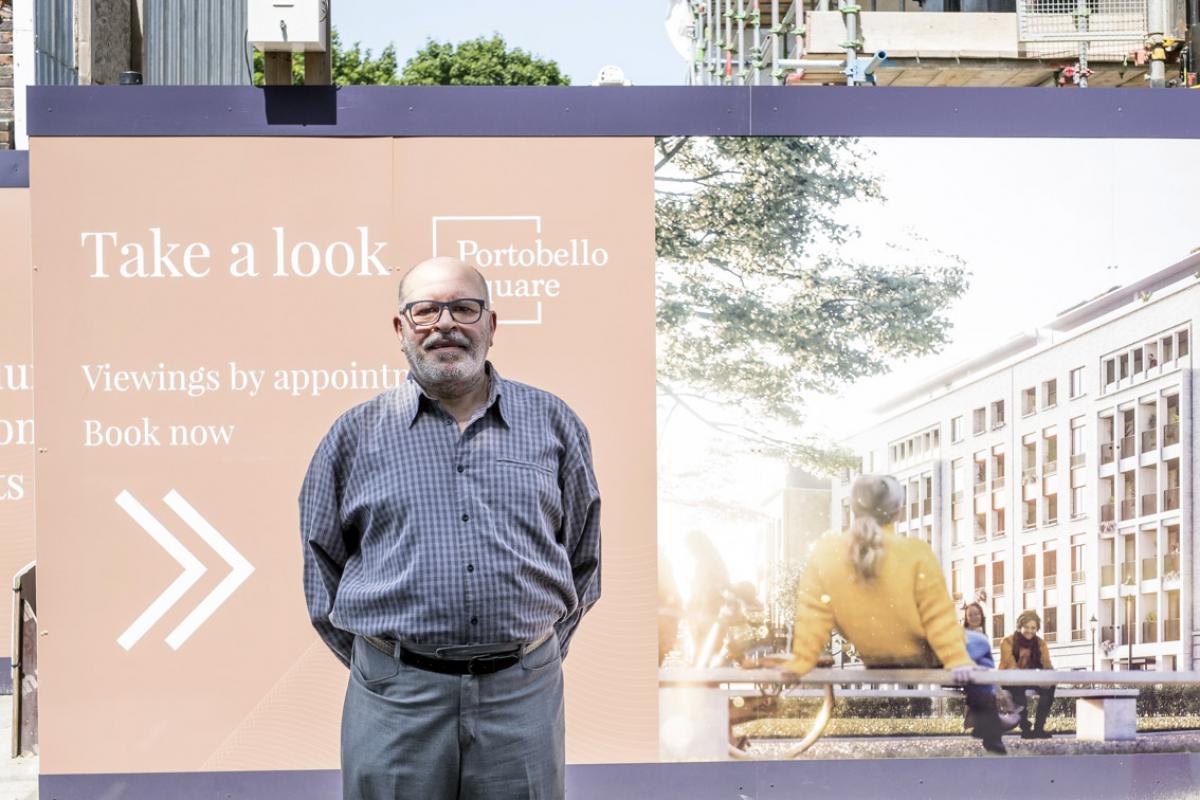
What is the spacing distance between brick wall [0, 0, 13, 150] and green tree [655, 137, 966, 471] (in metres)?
7.03

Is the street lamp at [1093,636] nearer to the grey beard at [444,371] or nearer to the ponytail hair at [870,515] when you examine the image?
the ponytail hair at [870,515]

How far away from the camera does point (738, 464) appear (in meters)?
5.61

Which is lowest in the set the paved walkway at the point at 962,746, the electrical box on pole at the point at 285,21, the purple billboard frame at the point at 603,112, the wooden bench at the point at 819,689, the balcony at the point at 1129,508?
the paved walkway at the point at 962,746

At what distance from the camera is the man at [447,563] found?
3467 mm

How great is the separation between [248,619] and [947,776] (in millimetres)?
2574

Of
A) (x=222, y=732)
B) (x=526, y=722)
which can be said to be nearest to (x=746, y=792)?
(x=222, y=732)

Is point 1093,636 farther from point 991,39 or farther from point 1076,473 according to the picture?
point 991,39

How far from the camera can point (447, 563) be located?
347 centimetres

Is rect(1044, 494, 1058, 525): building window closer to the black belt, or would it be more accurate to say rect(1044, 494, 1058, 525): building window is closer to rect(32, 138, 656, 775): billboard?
rect(32, 138, 656, 775): billboard

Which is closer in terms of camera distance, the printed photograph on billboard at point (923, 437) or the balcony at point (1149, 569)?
the printed photograph on billboard at point (923, 437)

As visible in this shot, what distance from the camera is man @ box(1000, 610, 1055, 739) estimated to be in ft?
18.4

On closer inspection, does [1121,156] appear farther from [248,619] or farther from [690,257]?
[248,619]

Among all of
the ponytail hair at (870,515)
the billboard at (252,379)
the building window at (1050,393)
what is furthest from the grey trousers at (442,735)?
the building window at (1050,393)


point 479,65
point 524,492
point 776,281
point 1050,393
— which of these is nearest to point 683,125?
point 776,281
